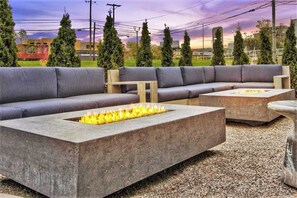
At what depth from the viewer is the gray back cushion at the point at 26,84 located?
3201mm

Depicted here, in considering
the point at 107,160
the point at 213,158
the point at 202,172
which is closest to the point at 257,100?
the point at 213,158

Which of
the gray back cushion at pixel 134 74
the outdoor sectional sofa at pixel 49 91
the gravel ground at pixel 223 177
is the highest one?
the gray back cushion at pixel 134 74

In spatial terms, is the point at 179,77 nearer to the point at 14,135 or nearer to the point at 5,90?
the point at 5,90

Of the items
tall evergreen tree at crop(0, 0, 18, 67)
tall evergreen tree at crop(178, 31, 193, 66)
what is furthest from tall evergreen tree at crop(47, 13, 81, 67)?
tall evergreen tree at crop(178, 31, 193, 66)

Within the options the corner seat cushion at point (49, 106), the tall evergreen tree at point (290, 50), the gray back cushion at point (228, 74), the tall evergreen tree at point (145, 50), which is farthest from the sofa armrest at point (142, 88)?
the tall evergreen tree at point (290, 50)

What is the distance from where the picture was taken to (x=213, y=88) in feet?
17.8

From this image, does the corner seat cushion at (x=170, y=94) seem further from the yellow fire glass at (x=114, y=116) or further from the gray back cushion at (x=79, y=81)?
the yellow fire glass at (x=114, y=116)

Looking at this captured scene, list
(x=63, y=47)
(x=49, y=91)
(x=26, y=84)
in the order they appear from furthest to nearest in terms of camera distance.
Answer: (x=63, y=47) < (x=49, y=91) < (x=26, y=84)

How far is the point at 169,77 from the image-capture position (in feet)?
18.1

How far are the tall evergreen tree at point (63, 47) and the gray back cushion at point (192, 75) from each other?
2321 millimetres

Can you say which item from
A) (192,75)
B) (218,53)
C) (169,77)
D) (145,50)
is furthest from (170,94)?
(218,53)

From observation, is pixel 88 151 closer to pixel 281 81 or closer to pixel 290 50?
pixel 281 81

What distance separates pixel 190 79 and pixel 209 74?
0.84m

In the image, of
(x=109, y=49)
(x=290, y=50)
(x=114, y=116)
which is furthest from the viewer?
(x=290, y=50)
